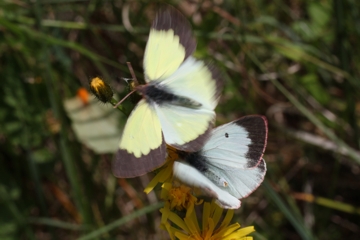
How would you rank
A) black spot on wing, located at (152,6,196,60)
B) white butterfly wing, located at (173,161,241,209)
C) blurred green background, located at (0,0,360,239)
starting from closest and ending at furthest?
white butterfly wing, located at (173,161,241,209)
black spot on wing, located at (152,6,196,60)
blurred green background, located at (0,0,360,239)

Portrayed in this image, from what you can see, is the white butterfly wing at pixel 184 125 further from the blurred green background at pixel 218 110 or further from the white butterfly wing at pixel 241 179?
the blurred green background at pixel 218 110

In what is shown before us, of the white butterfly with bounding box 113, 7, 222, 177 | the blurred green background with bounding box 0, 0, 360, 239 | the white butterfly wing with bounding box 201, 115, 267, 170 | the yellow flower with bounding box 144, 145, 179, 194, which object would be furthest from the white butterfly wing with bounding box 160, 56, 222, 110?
the blurred green background with bounding box 0, 0, 360, 239

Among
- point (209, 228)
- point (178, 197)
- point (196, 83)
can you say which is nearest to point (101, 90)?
point (196, 83)

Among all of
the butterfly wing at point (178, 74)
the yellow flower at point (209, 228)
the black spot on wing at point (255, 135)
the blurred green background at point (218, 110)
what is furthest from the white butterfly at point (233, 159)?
the blurred green background at point (218, 110)

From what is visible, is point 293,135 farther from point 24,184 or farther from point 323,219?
point 24,184

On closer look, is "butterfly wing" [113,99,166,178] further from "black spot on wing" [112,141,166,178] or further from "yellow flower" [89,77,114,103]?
"yellow flower" [89,77,114,103]

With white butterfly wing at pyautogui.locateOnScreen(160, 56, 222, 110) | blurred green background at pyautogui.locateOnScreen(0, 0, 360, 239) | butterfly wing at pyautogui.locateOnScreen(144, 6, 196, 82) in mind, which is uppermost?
butterfly wing at pyautogui.locateOnScreen(144, 6, 196, 82)
